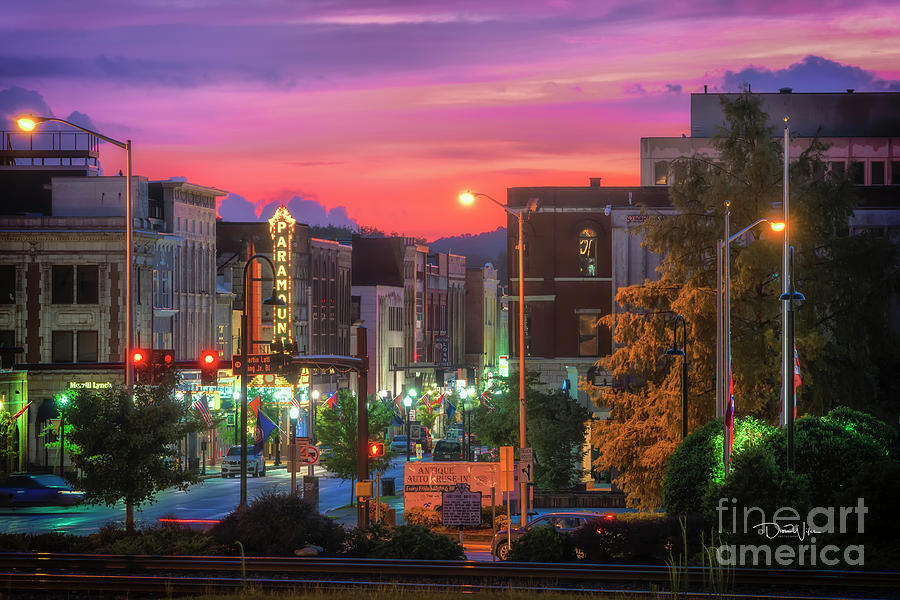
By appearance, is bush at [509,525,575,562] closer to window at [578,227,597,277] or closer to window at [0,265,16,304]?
window at [578,227,597,277]

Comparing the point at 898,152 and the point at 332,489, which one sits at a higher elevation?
the point at 898,152

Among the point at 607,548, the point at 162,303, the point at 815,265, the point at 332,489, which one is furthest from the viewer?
the point at 162,303

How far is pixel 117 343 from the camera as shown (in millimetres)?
82625

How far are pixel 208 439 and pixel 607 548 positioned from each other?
63.6 meters

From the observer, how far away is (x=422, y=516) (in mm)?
47594

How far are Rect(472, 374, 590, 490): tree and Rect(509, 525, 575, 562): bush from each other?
98.7ft

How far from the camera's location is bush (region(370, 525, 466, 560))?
104ft

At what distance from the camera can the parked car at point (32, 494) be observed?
62.7 metres

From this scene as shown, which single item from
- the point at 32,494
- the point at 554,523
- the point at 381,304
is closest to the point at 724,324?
the point at 554,523

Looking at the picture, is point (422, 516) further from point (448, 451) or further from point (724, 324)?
point (448, 451)

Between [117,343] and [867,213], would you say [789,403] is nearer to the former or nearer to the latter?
[867,213]

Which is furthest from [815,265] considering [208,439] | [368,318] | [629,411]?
[368,318]

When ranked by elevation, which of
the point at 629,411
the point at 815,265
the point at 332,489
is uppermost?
the point at 815,265

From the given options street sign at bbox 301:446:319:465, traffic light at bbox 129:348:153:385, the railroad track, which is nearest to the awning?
traffic light at bbox 129:348:153:385
